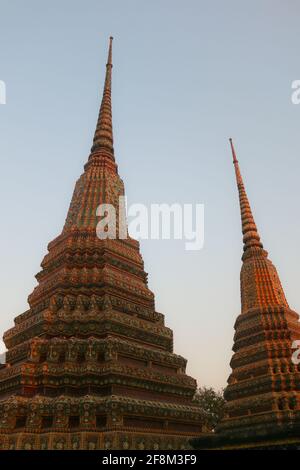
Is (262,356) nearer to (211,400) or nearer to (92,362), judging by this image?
(92,362)

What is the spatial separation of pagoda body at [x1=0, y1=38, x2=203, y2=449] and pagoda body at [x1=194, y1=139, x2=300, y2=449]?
14.4 ft

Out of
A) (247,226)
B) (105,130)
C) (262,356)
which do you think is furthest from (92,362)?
(247,226)

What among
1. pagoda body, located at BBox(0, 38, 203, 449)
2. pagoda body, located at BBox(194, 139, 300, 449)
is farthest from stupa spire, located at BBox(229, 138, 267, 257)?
pagoda body, located at BBox(0, 38, 203, 449)

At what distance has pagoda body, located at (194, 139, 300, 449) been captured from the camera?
802 inches

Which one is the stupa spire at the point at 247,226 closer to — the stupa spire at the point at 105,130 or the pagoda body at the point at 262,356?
the pagoda body at the point at 262,356

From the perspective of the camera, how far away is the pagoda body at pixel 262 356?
66.8 ft

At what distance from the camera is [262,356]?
22.8m

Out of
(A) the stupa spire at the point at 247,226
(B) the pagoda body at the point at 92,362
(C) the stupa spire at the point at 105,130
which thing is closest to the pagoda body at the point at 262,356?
(A) the stupa spire at the point at 247,226

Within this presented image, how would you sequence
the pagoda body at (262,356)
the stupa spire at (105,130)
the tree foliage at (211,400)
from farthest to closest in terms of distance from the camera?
1. the tree foliage at (211,400)
2. the stupa spire at (105,130)
3. the pagoda body at (262,356)

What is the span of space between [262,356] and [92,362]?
12.0 m

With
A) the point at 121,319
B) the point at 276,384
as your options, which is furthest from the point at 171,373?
the point at 276,384

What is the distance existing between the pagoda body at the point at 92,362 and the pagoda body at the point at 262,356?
4.38 m

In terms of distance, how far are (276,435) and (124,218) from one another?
1280cm
